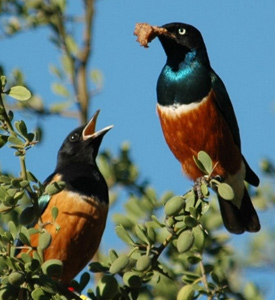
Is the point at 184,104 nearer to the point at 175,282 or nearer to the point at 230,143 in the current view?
the point at 230,143

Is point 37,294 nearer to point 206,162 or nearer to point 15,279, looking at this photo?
point 15,279

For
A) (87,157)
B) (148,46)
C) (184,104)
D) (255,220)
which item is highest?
(148,46)

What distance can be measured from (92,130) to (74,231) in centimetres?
96

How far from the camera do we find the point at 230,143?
499 cm

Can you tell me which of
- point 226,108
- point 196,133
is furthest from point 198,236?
point 226,108

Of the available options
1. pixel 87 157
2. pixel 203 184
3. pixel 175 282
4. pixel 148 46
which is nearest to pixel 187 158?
pixel 87 157

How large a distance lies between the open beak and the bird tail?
86 cm

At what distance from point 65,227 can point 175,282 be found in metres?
0.89

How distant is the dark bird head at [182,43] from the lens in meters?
4.89

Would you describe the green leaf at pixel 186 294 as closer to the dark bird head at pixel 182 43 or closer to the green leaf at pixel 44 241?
the green leaf at pixel 44 241

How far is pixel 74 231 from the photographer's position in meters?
4.35

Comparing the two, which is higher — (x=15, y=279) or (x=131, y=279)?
(x=15, y=279)

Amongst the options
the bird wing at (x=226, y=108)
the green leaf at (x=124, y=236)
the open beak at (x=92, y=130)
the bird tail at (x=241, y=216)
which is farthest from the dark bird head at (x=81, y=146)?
the green leaf at (x=124, y=236)

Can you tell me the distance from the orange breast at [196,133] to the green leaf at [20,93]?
206 centimetres
